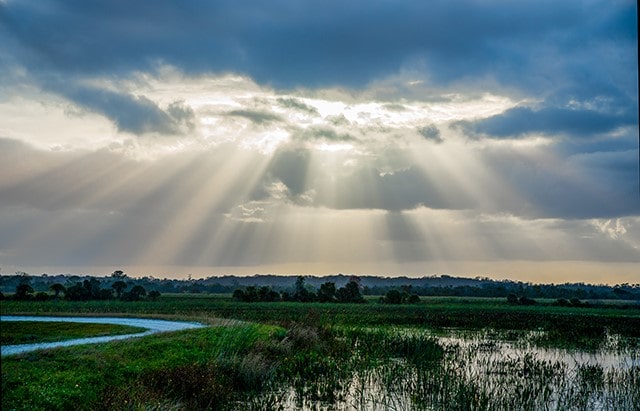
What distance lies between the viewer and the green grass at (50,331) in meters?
25.3

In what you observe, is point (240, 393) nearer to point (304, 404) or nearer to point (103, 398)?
point (304, 404)

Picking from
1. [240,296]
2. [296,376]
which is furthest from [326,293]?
[296,376]

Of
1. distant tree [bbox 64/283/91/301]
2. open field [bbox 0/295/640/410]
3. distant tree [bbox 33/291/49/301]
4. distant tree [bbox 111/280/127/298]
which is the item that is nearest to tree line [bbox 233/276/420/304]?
distant tree [bbox 111/280/127/298]

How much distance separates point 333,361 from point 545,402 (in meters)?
11.4

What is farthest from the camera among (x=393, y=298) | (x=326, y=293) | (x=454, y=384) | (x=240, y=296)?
(x=393, y=298)

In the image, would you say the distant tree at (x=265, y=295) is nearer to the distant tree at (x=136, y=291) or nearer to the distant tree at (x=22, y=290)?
the distant tree at (x=136, y=291)

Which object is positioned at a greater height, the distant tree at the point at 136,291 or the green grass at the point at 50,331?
the green grass at the point at 50,331

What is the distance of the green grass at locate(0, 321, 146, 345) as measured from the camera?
25.3 meters

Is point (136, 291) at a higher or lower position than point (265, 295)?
higher

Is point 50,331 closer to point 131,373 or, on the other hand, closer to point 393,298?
point 131,373

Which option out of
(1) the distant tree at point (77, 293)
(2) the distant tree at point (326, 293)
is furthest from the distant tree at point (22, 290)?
(2) the distant tree at point (326, 293)

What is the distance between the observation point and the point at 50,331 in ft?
94.7

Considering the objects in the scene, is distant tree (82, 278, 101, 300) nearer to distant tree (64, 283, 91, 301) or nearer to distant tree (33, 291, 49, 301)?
distant tree (64, 283, 91, 301)

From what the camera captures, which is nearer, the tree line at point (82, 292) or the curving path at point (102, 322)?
the curving path at point (102, 322)
